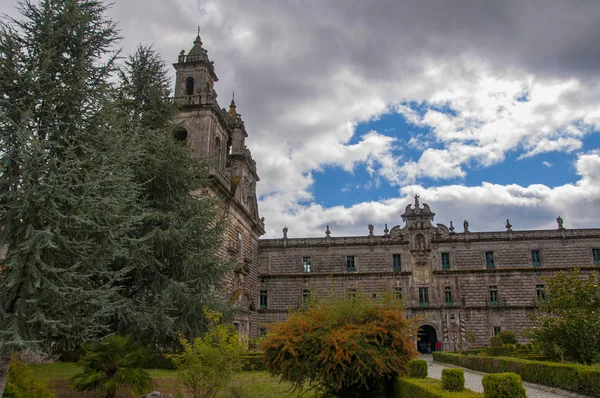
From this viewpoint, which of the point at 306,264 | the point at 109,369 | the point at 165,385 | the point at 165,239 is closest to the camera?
the point at 109,369

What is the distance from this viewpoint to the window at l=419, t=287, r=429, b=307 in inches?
1484

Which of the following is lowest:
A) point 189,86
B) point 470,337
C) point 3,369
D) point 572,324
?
point 470,337

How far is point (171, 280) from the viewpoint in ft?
50.5

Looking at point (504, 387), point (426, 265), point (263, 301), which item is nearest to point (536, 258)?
point (426, 265)

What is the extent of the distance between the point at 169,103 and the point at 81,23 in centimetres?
780

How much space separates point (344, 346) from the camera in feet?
35.0

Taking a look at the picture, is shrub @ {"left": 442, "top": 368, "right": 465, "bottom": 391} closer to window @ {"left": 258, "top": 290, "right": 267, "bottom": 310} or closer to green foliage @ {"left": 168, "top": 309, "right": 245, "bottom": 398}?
green foliage @ {"left": 168, "top": 309, "right": 245, "bottom": 398}

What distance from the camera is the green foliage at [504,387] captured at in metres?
8.18

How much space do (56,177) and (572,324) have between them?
660 inches

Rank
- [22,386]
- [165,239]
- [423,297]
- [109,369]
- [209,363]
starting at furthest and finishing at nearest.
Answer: [423,297]
[165,239]
[109,369]
[209,363]
[22,386]

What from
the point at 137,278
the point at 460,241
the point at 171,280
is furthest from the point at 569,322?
the point at 460,241

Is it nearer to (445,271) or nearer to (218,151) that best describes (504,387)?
(218,151)

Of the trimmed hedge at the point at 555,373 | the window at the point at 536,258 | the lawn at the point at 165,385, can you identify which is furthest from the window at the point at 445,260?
the lawn at the point at 165,385

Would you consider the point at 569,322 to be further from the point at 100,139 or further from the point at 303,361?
the point at 100,139
